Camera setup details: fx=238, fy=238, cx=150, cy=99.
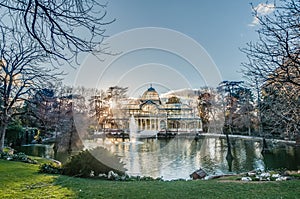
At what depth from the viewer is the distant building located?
38.0 meters

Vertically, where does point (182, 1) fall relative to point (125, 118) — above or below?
above

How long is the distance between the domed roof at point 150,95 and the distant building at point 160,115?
7.70 feet

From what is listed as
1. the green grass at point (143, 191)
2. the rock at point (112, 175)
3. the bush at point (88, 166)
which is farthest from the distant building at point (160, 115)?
the green grass at point (143, 191)

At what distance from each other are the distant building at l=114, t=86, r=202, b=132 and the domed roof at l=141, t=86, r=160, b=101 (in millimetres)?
2347

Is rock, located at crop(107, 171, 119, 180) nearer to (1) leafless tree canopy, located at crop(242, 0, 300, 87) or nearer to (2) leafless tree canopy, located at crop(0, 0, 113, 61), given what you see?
(1) leafless tree canopy, located at crop(242, 0, 300, 87)

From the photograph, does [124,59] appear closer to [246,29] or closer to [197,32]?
[197,32]

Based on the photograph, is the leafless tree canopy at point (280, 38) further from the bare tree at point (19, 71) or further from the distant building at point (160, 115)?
the distant building at point (160, 115)

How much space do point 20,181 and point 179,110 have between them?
116 feet

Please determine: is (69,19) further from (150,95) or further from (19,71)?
(150,95)

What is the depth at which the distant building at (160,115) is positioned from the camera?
1497 inches

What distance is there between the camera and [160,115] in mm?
40125

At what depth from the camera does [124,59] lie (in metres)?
18.6

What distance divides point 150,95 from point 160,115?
654 cm

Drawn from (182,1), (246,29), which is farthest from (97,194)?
(182,1)
